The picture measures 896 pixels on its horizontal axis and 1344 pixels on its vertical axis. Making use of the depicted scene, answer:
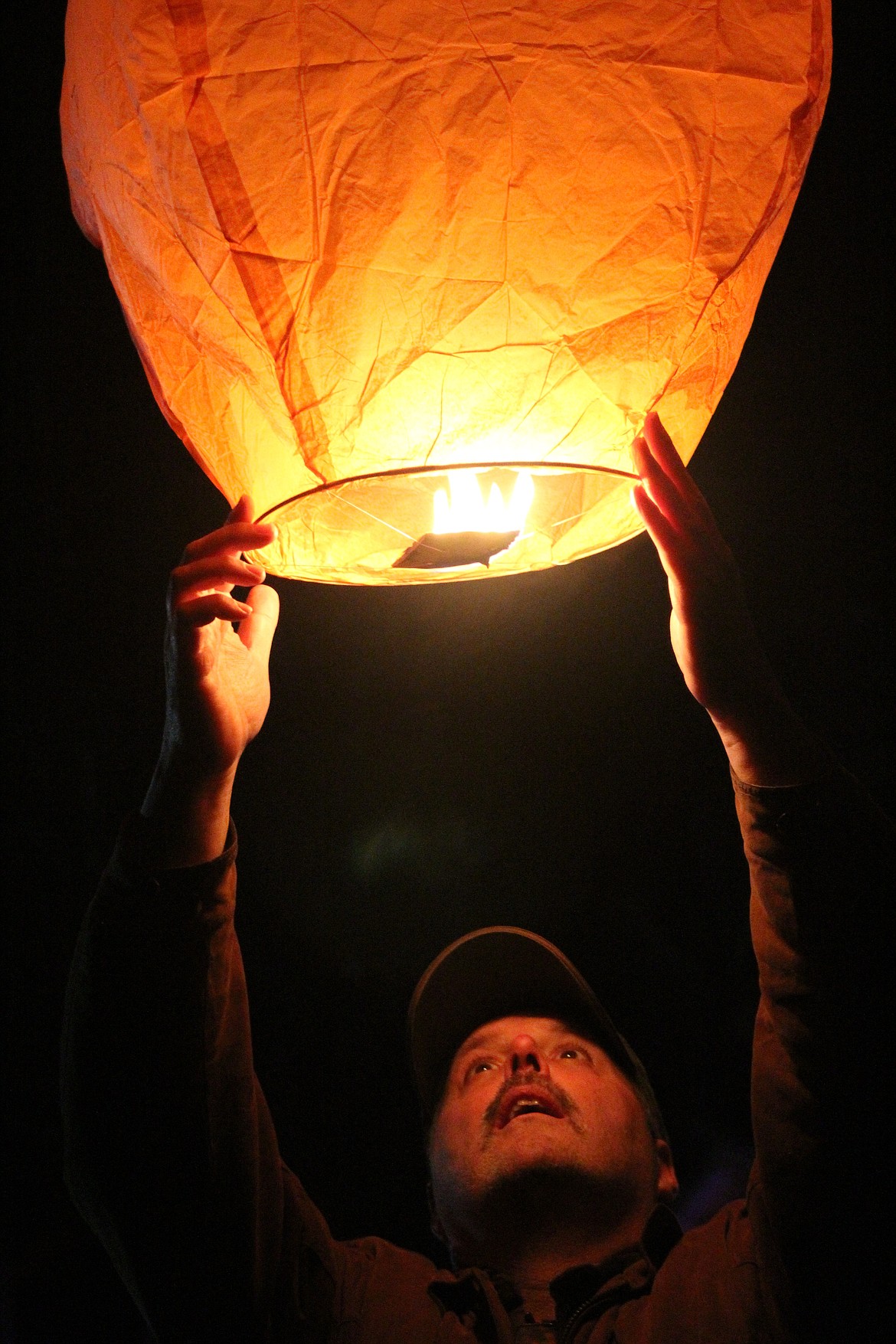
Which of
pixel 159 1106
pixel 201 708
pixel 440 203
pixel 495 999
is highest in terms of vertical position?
pixel 440 203

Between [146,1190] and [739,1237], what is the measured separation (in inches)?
30.0

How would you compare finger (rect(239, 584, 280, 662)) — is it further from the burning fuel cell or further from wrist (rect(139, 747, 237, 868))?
the burning fuel cell

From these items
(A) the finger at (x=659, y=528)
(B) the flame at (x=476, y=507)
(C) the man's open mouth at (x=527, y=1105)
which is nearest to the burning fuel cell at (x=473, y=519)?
(B) the flame at (x=476, y=507)

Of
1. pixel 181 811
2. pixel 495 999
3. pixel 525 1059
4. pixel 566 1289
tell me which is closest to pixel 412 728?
pixel 495 999

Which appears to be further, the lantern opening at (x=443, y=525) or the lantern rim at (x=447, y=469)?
the lantern opening at (x=443, y=525)

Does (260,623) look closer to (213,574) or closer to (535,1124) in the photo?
(213,574)

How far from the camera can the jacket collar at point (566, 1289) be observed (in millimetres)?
1210

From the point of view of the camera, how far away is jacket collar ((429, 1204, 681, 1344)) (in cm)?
121

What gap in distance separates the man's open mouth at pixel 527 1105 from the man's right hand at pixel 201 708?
70 centimetres

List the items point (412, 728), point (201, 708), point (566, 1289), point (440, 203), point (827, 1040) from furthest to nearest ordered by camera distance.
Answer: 1. point (412, 728)
2. point (566, 1289)
3. point (201, 708)
4. point (827, 1040)
5. point (440, 203)

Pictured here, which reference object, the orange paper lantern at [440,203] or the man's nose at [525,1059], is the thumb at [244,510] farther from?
the man's nose at [525,1059]

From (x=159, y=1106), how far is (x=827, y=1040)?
2.55ft

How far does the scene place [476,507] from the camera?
898 millimetres

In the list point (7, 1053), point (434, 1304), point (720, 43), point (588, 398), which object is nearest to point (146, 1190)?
point (434, 1304)
